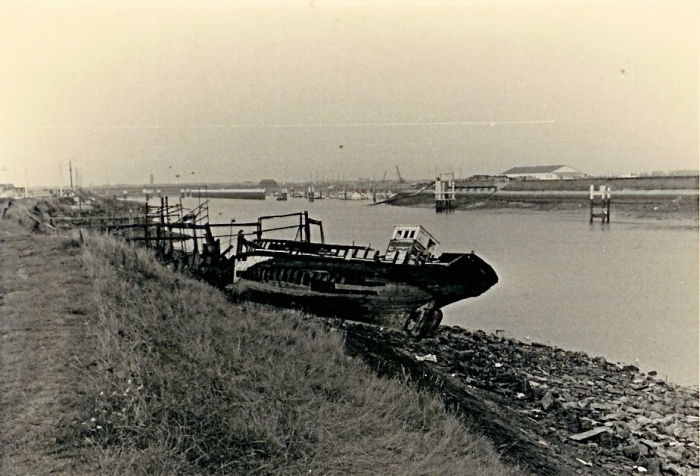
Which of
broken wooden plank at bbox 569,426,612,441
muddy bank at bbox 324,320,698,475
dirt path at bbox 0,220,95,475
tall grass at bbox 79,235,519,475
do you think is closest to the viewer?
dirt path at bbox 0,220,95,475

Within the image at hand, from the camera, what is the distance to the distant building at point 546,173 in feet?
186

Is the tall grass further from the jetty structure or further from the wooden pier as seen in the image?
the wooden pier

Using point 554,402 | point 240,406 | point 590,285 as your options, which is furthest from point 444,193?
point 240,406

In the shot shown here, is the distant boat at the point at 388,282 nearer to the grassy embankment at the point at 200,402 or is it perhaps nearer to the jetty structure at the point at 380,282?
the jetty structure at the point at 380,282

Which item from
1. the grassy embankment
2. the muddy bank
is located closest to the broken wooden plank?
the muddy bank

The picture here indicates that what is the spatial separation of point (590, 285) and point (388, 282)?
13332 mm

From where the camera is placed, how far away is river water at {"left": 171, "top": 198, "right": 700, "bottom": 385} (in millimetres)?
17297

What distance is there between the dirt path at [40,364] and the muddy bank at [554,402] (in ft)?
21.1

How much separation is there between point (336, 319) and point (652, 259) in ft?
65.2

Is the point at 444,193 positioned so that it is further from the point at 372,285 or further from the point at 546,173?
the point at 372,285

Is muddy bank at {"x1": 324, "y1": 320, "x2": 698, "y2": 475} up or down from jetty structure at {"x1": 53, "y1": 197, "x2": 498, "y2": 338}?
down

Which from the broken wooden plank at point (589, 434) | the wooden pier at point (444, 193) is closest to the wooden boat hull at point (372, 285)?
the broken wooden plank at point (589, 434)

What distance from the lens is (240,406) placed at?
285 inches

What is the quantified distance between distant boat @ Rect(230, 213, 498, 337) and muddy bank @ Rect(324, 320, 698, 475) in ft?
2.95
